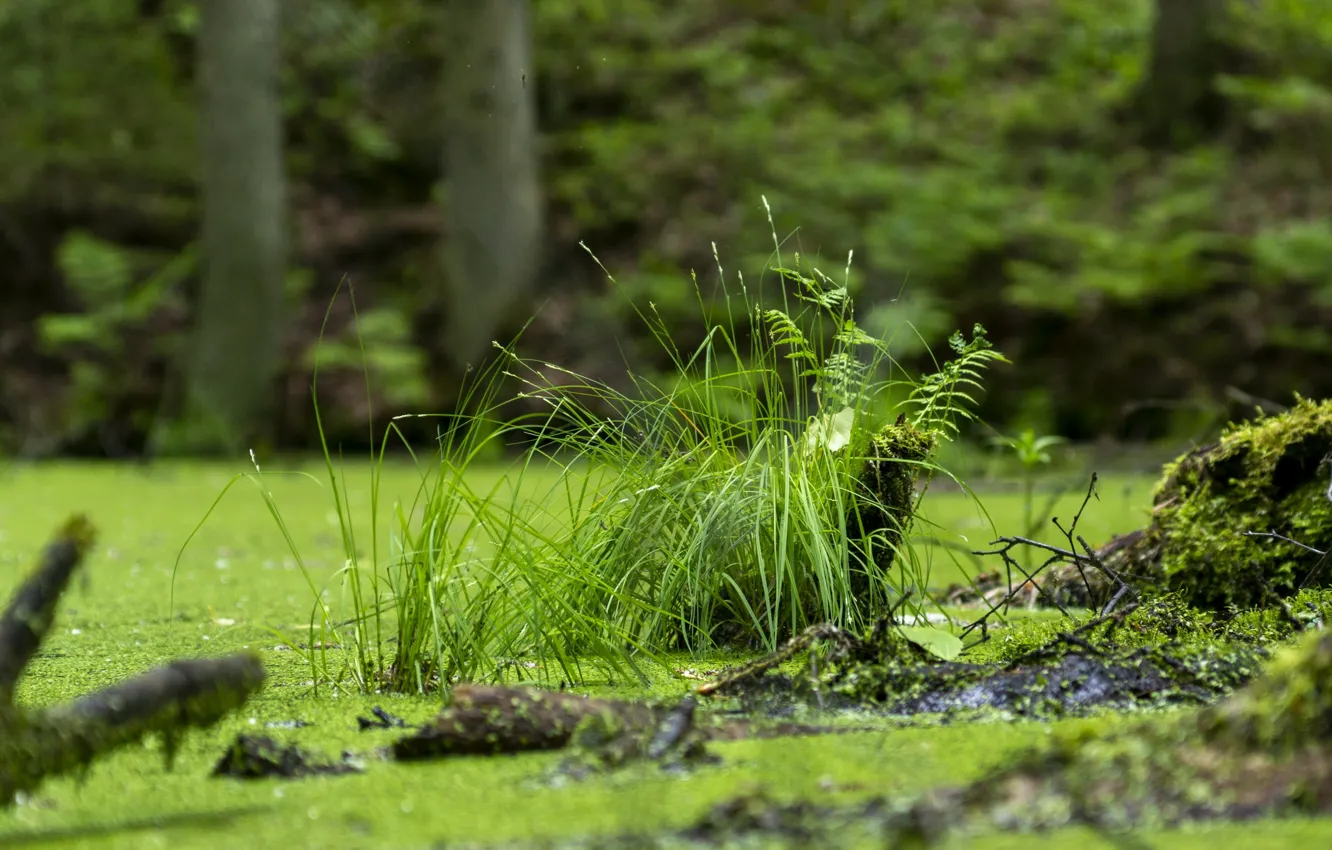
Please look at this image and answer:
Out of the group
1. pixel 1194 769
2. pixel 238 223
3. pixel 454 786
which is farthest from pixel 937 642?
pixel 238 223

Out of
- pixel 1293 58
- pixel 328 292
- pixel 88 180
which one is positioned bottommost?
pixel 328 292

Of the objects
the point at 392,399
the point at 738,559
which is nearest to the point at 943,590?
the point at 738,559

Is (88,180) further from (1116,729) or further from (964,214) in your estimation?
(1116,729)

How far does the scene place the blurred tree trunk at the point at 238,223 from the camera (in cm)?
833

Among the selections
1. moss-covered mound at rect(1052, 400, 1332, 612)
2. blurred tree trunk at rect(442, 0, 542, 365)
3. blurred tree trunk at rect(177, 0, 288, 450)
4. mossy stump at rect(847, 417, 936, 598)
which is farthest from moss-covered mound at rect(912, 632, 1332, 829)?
blurred tree trunk at rect(177, 0, 288, 450)

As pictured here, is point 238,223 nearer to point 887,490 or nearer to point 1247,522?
point 887,490

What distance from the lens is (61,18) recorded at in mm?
10023

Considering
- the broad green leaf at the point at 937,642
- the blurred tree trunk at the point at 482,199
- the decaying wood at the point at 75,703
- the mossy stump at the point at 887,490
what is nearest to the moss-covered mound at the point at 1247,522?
the mossy stump at the point at 887,490

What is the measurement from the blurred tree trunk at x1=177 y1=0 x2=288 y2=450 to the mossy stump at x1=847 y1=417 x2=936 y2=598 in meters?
6.59

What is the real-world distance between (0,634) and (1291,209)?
8238 mm

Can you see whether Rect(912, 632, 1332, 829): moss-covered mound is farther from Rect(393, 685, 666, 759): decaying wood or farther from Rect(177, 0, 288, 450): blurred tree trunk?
Rect(177, 0, 288, 450): blurred tree trunk

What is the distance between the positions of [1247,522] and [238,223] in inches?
284

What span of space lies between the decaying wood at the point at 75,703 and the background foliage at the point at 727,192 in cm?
615

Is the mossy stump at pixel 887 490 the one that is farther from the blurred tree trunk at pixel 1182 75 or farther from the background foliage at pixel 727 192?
the blurred tree trunk at pixel 1182 75
